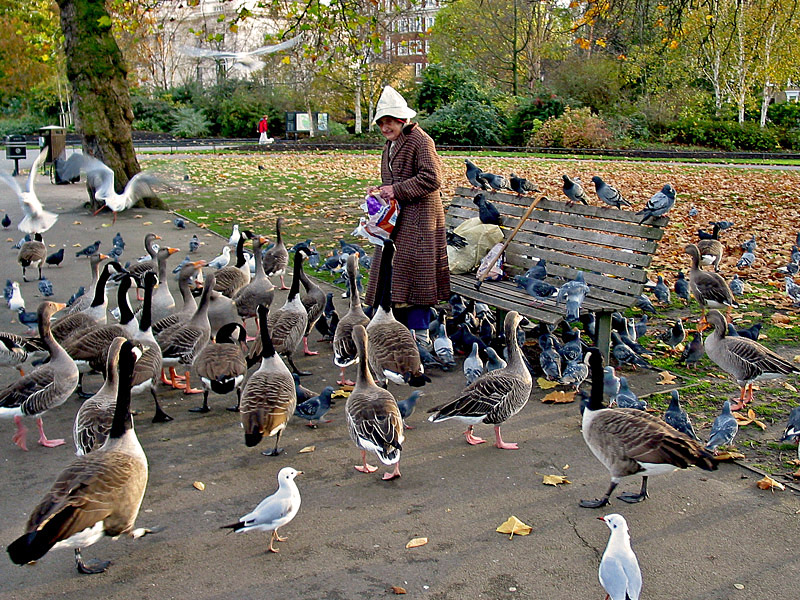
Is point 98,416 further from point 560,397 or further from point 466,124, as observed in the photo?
point 466,124

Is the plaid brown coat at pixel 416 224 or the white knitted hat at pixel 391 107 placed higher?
the white knitted hat at pixel 391 107

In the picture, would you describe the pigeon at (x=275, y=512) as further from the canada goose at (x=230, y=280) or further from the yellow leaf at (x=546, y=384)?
the canada goose at (x=230, y=280)

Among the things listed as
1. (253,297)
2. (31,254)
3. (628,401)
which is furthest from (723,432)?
(31,254)

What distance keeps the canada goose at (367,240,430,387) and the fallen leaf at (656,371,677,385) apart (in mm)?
2260

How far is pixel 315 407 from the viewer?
19.5ft

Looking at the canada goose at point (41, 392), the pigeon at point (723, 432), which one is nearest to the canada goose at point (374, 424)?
the pigeon at point (723, 432)

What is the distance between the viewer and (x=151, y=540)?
14.6 ft

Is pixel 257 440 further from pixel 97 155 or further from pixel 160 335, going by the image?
pixel 97 155

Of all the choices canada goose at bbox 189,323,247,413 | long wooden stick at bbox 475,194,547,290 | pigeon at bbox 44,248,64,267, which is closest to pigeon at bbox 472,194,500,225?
long wooden stick at bbox 475,194,547,290

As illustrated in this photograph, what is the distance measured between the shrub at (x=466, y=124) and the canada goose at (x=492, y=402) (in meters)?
31.7

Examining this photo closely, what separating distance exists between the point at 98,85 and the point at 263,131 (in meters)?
26.9

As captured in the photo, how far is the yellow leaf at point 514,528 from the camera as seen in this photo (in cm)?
447

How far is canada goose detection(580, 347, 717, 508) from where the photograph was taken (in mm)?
4559

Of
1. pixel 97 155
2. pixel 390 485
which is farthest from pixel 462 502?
pixel 97 155
